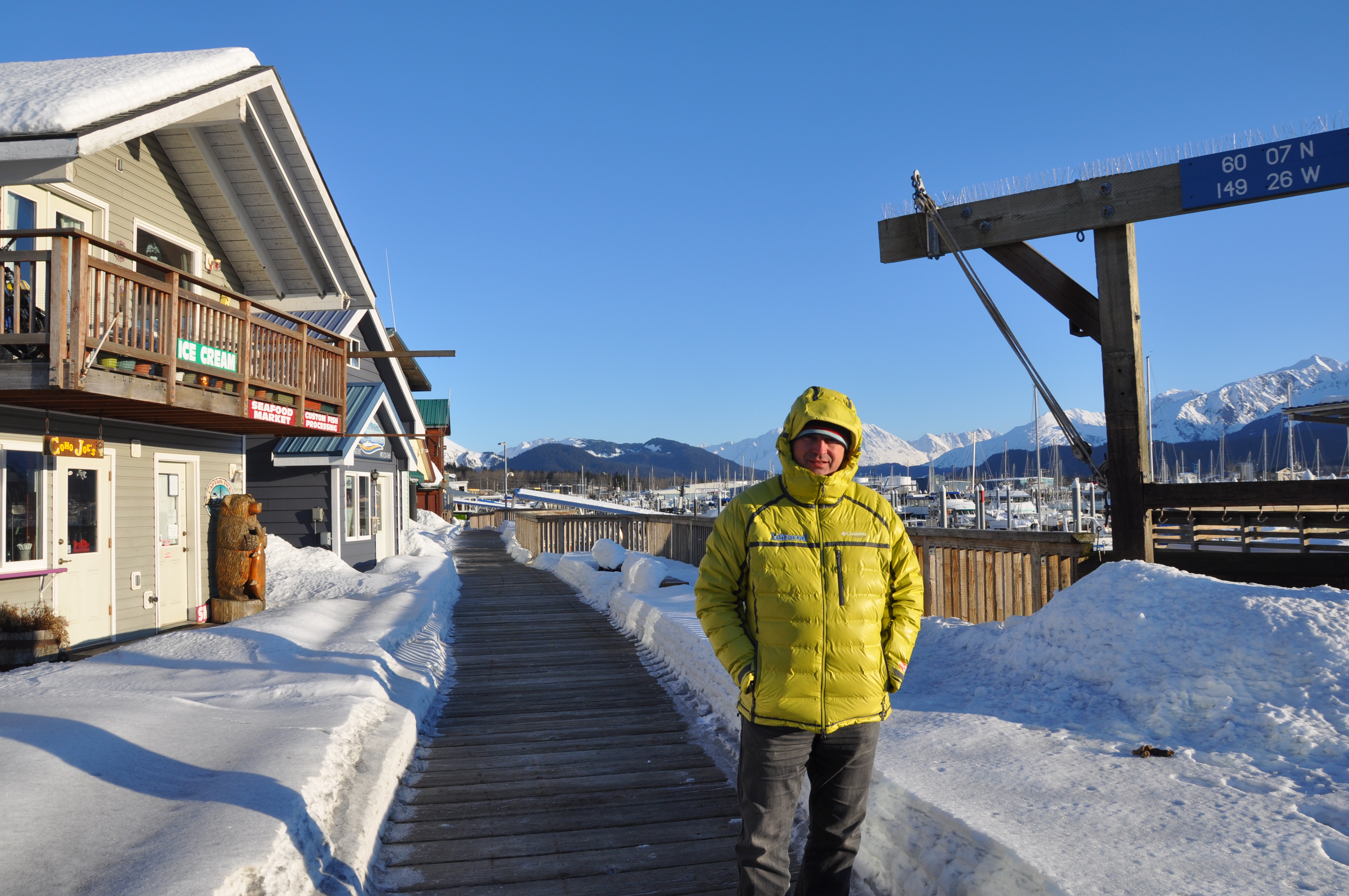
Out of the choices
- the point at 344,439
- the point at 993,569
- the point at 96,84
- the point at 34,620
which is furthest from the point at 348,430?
the point at 993,569

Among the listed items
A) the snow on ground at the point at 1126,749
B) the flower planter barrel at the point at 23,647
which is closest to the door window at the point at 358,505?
the flower planter barrel at the point at 23,647

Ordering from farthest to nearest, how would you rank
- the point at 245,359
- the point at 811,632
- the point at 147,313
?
1. the point at 245,359
2. the point at 147,313
3. the point at 811,632

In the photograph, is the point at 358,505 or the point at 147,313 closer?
the point at 147,313

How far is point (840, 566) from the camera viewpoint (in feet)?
9.87

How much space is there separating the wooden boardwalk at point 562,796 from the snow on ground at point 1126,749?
30.8 inches

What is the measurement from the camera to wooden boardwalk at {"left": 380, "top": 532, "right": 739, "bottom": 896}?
157 inches

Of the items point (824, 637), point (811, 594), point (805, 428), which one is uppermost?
point (805, 428)

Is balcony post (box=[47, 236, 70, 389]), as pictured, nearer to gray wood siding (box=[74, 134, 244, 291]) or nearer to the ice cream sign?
the ice cream sign

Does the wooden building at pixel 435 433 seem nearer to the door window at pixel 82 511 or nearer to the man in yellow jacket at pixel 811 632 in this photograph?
the door window at pixel 82 511

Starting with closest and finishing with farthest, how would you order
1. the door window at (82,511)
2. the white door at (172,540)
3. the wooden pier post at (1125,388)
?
1. the wooden pier post at (1125,388)
2. the door window at (82,511)
3. the white door at (172,540)

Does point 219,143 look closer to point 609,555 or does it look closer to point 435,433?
point 609,555

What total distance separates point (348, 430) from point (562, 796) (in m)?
13.5

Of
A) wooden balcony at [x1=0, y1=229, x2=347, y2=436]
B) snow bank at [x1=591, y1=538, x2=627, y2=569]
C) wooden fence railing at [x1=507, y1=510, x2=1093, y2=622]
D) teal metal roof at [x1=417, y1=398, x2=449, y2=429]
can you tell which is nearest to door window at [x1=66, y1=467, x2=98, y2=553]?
wooden balcony at [x1=0, y1=229, x2=347, y2=436]

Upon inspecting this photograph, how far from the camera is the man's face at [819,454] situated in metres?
3.05
